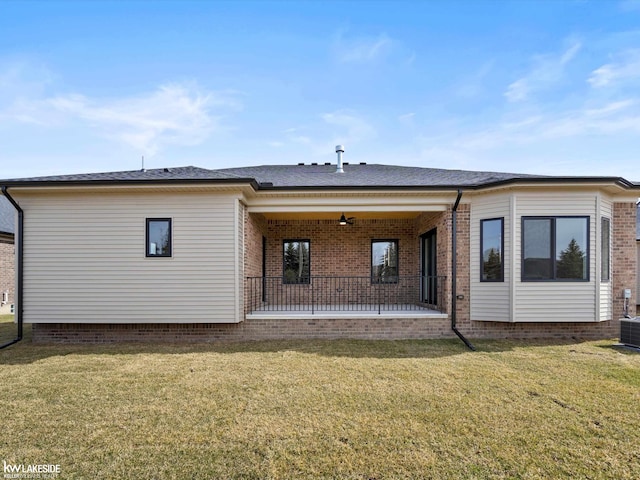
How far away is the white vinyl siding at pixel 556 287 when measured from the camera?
714 centimetres

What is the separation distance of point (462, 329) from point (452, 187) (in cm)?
324

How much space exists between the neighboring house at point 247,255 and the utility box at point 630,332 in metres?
0.35

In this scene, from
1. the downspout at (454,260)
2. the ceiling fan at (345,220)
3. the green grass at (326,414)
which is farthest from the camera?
the ceiling fan at (345,220)

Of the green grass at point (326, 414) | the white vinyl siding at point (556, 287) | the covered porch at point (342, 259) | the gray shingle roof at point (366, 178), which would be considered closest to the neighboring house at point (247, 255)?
the white vinyl siding at point (556, 287)

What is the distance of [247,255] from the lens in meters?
8.09

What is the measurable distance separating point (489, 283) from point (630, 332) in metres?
2.76

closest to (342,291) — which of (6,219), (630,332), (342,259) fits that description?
(342,259)

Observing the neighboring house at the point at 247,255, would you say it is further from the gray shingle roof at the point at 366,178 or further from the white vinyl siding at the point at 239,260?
the gray shingle roof at the point at 366,178

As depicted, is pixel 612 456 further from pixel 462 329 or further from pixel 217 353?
pixel 217 353

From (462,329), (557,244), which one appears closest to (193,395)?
(462,329)

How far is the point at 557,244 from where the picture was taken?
7.17m

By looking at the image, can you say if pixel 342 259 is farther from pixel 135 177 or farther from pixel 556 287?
pixel 135 177

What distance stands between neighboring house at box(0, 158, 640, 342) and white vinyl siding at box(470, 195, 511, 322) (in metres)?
0.02

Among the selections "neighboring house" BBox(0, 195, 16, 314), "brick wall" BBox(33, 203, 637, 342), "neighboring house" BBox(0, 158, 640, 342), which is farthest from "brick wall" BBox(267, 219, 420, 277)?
"neighboring house" BBox(0, 195, 16, 314)
